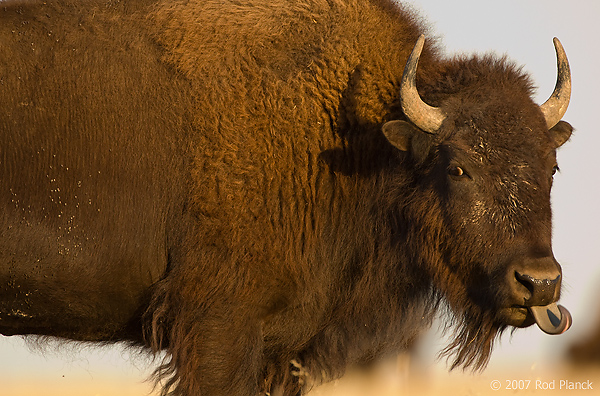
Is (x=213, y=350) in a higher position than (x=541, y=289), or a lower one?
lower

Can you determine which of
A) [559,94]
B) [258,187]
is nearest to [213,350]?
[258,187]

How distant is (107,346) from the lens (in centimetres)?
666

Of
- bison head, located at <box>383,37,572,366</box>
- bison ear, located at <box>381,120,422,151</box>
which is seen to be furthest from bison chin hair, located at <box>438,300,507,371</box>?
bison ear, located at <box>381,120,422,151</box>

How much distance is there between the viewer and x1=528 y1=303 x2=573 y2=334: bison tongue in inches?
212

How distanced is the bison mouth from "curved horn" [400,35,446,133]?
152 cm

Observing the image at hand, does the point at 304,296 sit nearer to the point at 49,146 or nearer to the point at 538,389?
the point at 49,146

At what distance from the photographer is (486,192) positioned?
5.61m

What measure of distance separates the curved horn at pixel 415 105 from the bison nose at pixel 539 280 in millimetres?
1288

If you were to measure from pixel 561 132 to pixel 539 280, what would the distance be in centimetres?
163

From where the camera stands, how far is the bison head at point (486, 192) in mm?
5453

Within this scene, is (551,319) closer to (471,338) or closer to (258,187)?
(471,338)

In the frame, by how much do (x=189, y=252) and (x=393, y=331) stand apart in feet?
6.44

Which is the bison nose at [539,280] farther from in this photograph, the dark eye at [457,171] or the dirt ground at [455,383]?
the dirt ground at [455,383]

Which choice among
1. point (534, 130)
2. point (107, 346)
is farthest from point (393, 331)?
point (107, 346)
